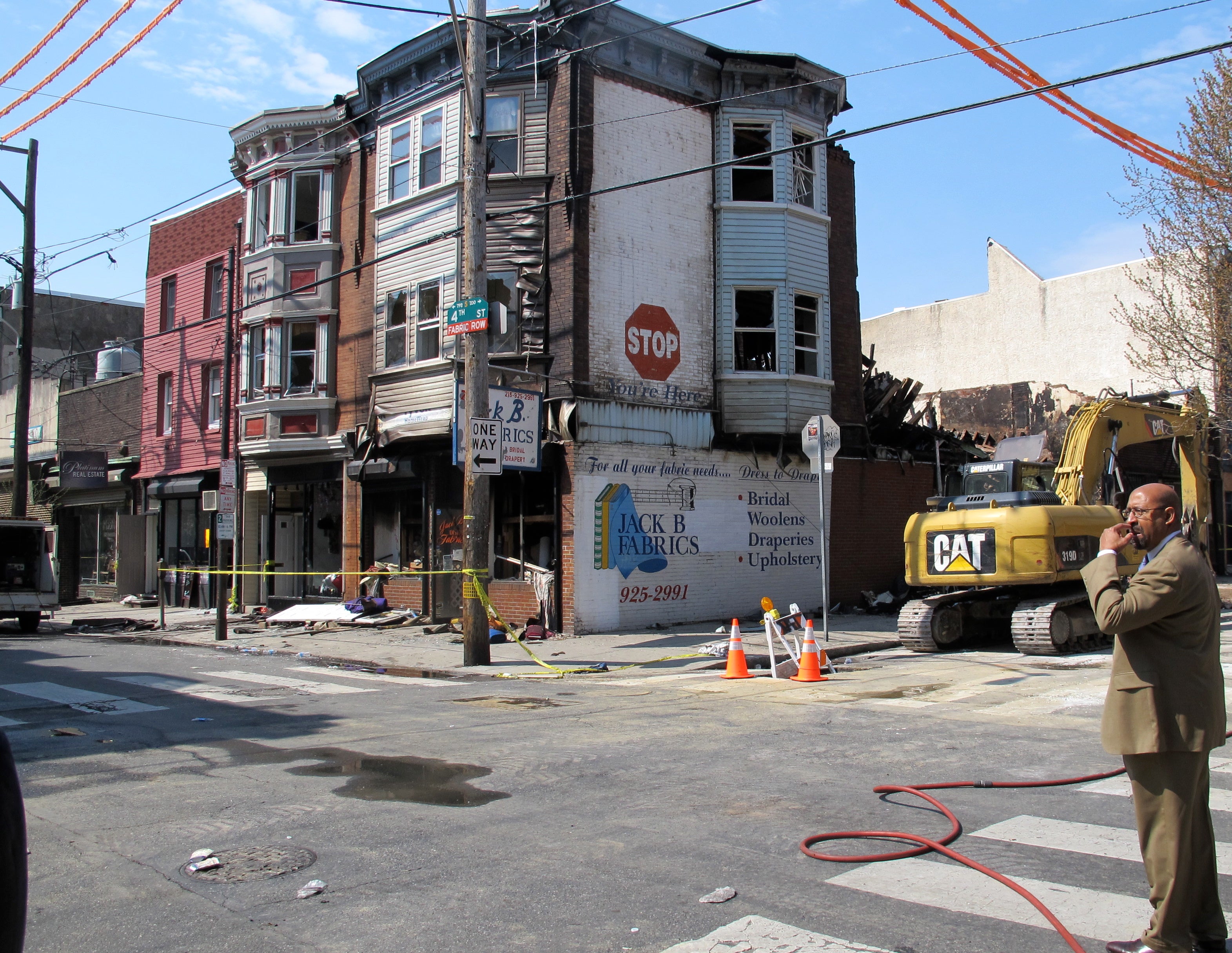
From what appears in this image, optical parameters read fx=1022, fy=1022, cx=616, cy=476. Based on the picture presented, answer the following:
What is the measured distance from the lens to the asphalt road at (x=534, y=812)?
14.2 ft

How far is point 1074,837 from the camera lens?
545 cm

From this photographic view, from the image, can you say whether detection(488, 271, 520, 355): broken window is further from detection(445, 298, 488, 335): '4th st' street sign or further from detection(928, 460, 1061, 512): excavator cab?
detection(928, 460, 1061, 512): excavator cab

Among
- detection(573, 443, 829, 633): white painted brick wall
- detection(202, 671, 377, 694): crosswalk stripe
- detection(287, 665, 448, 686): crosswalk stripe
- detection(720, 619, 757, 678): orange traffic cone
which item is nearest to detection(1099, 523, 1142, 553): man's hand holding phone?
detection(720, 619, 757, 678): orange traffic cone

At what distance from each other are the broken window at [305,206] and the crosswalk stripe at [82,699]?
1431 cm

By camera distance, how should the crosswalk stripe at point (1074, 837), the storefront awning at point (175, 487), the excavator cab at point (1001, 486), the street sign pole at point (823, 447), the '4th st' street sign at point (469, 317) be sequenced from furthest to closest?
the storefront awning at point (175, 487) → the excavator cab at point (1001, 486) → the street sign pole at point (823, 447) → the '4th st' street sign at point (469, 317) → the crosswalk stripe at point (1074, 837)

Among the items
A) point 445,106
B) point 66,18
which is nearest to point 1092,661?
point 445,106

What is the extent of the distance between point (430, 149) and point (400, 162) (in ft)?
3.38

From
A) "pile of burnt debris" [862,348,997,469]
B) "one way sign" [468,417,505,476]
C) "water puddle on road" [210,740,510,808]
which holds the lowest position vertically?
"water puddle on road" [210,740,510,808]

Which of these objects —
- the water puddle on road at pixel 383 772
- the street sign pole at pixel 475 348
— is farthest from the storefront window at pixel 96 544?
the water puddle on road at pixel 383 772

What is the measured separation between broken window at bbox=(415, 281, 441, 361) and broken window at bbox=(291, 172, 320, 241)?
190 inches

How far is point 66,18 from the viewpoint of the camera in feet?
50.0

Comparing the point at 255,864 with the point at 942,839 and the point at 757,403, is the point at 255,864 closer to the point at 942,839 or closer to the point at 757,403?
the point at 942,839

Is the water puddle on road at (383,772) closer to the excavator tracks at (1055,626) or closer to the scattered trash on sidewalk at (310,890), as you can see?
the scattered trash on sidewalk at (310,890)

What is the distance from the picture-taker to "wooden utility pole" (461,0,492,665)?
14219mm
